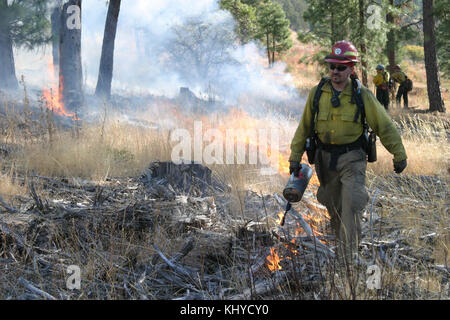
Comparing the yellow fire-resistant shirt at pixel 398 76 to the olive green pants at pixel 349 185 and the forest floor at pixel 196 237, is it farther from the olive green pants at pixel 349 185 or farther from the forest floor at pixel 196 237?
the olive green pants at pixel 349 185

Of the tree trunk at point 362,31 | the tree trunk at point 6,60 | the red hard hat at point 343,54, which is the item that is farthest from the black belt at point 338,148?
the tree trunk at point 6,60

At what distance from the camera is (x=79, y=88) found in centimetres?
1274

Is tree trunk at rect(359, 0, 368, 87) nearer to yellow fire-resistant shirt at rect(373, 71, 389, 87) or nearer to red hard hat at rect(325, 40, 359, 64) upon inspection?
yellow fire-resistant shirt at rect(373, 71, 389, 87)

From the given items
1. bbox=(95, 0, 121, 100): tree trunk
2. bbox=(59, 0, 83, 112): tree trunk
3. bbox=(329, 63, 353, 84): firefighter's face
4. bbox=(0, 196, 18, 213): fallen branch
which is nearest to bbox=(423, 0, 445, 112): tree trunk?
bbox=(95, 0, 121, 100): tree trunk

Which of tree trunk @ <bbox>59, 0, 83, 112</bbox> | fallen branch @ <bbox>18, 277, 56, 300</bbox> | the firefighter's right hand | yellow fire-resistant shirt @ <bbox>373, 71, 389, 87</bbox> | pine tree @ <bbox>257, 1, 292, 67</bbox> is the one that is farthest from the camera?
pine tree @ <bbox>257, 1, 292, 67</bbox>

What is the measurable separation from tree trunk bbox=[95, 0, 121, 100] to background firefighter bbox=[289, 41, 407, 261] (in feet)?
36.3

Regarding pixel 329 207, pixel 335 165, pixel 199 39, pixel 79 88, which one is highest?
pixel 199 39

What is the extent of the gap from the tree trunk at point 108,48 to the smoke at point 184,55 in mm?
6008

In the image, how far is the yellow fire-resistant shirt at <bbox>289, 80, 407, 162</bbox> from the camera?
3.97 meters

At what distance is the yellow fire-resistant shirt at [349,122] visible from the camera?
3.97m
